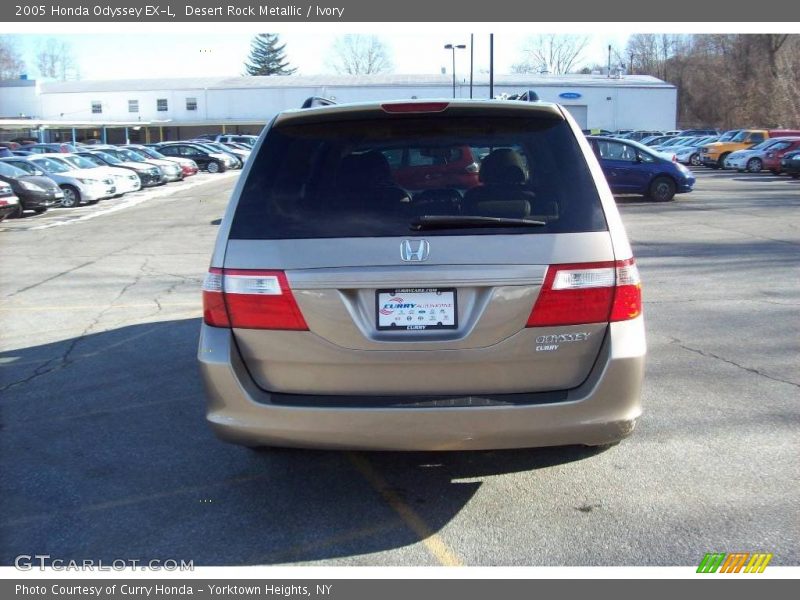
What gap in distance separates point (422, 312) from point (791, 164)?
3196 cm

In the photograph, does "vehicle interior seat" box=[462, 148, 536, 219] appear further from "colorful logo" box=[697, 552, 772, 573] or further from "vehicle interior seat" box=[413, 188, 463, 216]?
"colorful logo" box=[697, 552, 772, 573]

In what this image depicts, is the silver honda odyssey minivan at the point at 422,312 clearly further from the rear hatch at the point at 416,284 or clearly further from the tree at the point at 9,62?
the tree at the point at 9,62

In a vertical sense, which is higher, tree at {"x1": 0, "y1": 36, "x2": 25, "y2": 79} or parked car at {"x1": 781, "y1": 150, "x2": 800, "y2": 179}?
tree at {"x1": 0, "y1": 36, "x2": 25, "y2": 79}

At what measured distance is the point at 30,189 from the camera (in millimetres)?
22109

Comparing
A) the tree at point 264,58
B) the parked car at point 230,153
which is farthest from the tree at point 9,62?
the parked car at point 230,153

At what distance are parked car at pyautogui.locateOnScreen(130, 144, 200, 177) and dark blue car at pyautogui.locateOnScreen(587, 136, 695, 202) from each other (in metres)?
A: 23.4

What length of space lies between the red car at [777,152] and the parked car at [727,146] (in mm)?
4653

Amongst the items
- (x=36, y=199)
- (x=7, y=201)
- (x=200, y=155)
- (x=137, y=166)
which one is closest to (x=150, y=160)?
(x=137, y=166)

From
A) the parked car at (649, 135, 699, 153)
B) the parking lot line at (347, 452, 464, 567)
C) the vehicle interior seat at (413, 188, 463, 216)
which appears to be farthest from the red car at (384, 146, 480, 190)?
the parked car at (649, 135, 699, 153)

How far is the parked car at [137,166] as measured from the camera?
32625 millimetres

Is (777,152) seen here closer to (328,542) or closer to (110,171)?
(110,171)

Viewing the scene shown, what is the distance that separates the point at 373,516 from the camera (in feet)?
13.1

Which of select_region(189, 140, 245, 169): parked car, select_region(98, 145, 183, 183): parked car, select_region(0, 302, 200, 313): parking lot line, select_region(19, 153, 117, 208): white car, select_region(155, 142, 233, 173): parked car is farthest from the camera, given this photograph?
select_region(189, 140, 245, 169): parked car

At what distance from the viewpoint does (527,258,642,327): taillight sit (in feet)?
11.7
